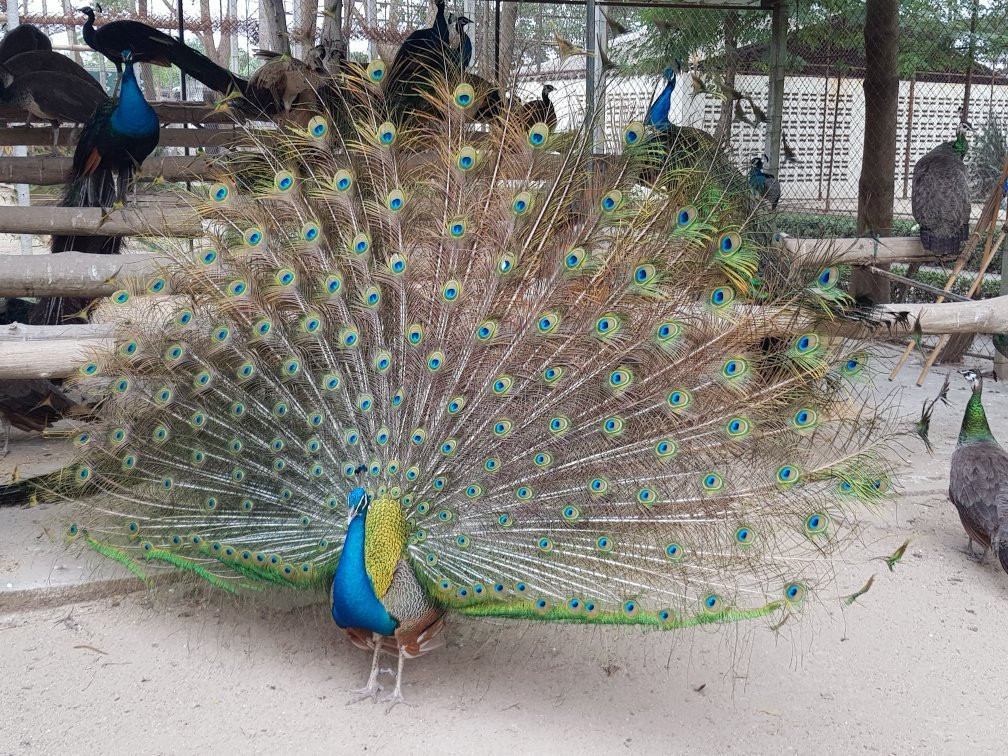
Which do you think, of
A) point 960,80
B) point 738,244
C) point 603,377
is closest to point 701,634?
point 603,377

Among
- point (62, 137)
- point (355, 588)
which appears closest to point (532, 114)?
point (355, 588)

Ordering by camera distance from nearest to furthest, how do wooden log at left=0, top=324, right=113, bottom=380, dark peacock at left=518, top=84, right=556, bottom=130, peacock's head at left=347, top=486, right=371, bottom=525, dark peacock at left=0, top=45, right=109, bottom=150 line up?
peacock's head at left=347, top=486, right=371, bottom=525, dark peacock at left=518, top=84, right=556, bottom=130, wooden log at left=0, top=324, right=113, bottom=380, dark peacock at left=0, top=45, right=109, bottom=150

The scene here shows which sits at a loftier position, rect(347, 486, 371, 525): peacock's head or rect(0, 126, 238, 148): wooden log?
rect(0, 126, 238, 148): wooden log

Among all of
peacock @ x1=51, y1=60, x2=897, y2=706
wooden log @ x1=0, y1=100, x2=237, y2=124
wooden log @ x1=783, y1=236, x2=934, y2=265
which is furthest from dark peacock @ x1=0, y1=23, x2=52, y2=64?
wooden log @ x1=783, y1=236, x2=934, y2=265

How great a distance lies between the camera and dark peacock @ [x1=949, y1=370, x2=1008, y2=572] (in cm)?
465

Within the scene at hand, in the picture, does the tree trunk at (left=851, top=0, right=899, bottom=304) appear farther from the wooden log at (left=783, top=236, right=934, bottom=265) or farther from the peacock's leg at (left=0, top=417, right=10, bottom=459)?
the peacock's leg at (left=0, top=417, right=10, bottom=459)

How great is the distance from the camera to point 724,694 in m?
3.67

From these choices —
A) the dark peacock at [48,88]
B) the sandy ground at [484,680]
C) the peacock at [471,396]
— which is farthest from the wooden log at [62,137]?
the sandy ground at [484,680]

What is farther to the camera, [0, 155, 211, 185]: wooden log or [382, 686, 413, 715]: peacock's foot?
[0, 155, 211, 185]: wooden log

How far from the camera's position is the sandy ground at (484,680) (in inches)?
133

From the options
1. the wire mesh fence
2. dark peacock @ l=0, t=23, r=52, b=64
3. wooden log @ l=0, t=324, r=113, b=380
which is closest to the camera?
wooden log @ l=0, t=324, r=113, b=380

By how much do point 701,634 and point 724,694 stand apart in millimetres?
476

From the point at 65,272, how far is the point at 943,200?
7002 mm

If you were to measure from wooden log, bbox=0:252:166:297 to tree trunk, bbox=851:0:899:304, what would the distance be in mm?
6685
